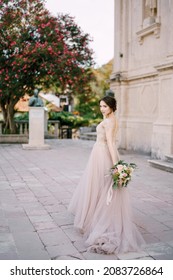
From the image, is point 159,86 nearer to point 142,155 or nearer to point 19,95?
point 142,155

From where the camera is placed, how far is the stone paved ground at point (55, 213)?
3.89m

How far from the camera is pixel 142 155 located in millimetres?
12578

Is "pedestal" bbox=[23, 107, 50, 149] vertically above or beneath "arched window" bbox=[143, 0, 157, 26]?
beneath

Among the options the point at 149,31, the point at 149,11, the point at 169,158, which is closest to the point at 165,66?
the point at 149,31

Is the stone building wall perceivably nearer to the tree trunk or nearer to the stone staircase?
the stone staircase

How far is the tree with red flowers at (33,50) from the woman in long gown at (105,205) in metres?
12.3

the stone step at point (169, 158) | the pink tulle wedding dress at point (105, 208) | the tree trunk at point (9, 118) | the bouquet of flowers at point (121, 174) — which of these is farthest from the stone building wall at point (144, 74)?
the bouquet of flowers at point (121, 174)

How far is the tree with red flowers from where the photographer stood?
16.3 meters

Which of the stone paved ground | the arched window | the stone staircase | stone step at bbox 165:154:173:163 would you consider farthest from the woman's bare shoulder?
the arched window

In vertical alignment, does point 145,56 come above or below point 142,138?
above

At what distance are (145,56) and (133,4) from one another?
2.39 meters

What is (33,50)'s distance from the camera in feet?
52.0

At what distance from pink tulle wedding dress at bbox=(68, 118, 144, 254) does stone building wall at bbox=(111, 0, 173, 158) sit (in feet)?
20.5
